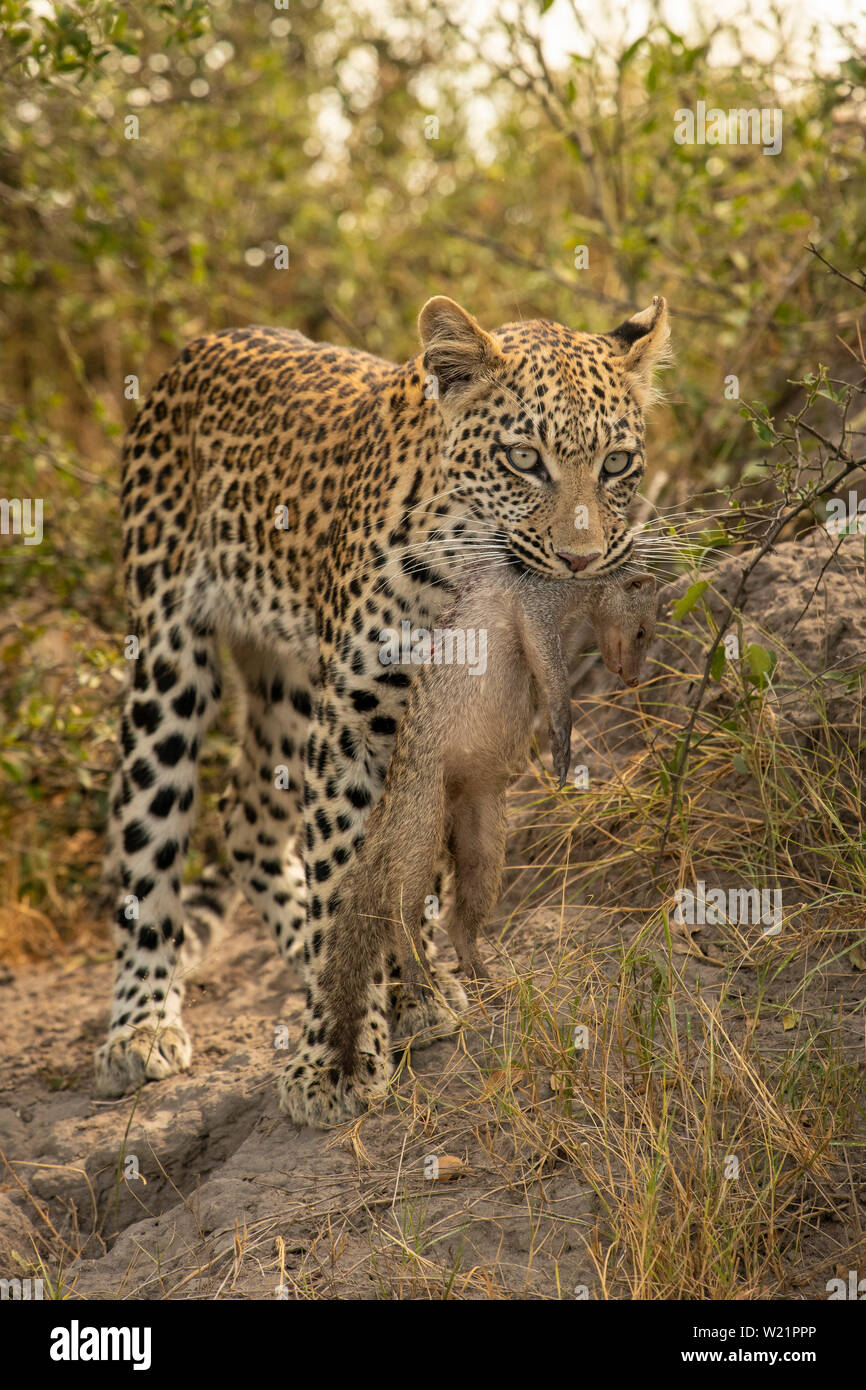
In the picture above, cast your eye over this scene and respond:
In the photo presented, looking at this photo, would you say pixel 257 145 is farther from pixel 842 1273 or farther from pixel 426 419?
pixel 842 1273

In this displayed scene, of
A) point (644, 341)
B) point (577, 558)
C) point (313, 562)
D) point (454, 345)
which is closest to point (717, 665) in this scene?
point (577, 558)

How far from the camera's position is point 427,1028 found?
16.5 feet

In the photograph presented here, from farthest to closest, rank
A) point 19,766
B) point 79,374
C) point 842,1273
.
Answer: point 79,374
point 19,766
point 842,1273

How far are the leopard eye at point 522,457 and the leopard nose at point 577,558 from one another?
0.33m

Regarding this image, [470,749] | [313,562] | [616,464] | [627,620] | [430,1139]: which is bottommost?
[430,1139]

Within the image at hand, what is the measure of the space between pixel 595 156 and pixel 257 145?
2621 mm

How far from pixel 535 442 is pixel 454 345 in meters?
0.41

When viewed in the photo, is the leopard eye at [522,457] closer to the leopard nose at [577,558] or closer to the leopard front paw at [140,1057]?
the leopard nose at [577,558]

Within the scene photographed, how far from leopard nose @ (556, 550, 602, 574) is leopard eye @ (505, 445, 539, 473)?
13.1 inches

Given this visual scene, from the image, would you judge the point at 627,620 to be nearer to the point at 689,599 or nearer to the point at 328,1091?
the point at 689,599

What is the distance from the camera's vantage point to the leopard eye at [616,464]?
4.62 m

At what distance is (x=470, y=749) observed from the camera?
4.37m

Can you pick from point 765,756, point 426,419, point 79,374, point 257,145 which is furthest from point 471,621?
point 257,145

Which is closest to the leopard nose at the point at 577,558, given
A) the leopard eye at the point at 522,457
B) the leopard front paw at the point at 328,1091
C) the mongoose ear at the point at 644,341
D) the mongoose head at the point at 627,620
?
the mongoose head at the point at 627,620
